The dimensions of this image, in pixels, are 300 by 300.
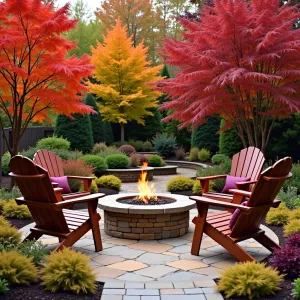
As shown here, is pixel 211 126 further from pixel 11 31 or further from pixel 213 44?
pixel 11 31

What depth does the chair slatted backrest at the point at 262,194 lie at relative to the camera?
14.5 feet

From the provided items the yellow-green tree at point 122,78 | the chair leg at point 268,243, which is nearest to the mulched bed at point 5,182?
the chair leg at point 268,243

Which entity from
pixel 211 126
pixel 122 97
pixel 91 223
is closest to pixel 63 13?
pixel 91 223

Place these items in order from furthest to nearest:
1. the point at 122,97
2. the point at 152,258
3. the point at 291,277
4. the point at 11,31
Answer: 1. the point at 122,97
2. the point at 11,31
3. the point at 152,258
4. the point at 291,277

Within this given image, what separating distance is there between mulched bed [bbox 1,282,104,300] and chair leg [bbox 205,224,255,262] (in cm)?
160

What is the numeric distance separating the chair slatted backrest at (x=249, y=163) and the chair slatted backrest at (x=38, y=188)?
3158mm

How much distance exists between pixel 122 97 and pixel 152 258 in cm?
1507

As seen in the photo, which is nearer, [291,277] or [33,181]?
[291,277]

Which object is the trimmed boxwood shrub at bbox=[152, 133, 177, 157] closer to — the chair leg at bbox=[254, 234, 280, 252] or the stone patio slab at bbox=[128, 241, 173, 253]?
the stone patio slab at bbox=[128, 241, 173, 253]

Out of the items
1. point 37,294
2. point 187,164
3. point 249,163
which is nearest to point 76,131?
point 187,164

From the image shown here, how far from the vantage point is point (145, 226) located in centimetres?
578

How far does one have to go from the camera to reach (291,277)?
405 centimetres

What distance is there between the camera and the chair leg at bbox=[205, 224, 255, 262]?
4590 mm

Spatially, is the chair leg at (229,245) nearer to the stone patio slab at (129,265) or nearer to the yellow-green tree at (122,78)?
the stone patio slab at (129,265)
